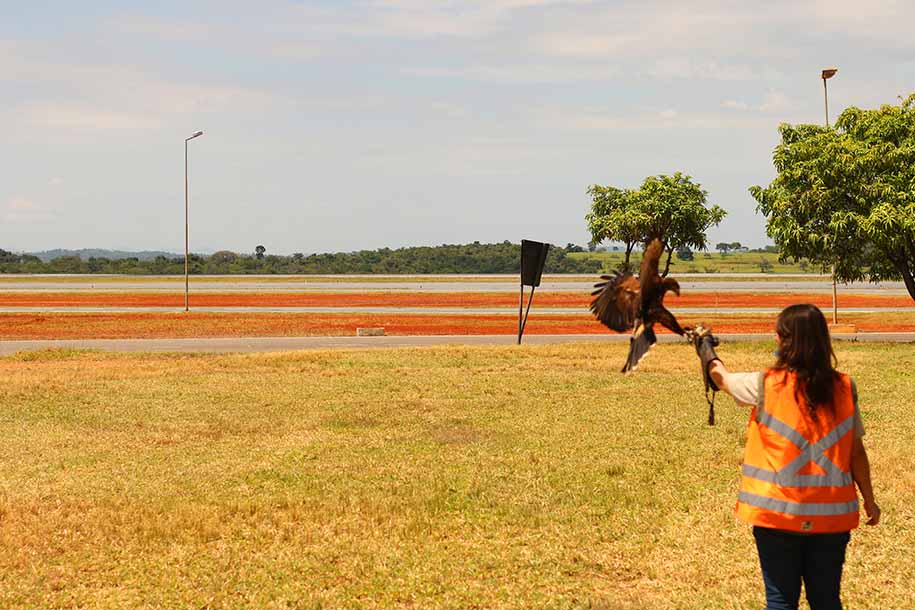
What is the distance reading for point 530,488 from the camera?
33.4 ft

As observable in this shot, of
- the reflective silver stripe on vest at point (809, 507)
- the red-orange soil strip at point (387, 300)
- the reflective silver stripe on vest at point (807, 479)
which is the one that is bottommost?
the red-orange soil strip at point (387, 300)

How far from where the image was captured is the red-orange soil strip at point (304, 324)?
35.2m

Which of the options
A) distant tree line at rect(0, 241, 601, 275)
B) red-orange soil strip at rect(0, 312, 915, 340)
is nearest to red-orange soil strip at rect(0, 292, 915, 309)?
red-orange soil strip at rect(0, 312, 915, 340)

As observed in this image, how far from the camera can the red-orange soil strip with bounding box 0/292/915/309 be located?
2216 inches

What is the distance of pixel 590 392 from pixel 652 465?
258 inches

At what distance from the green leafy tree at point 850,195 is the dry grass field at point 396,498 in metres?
9.79

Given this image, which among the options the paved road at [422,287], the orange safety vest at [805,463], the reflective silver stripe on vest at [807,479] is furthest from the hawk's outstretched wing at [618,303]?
the paved road at [422,287]

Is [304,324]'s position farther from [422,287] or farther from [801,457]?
[422,287]

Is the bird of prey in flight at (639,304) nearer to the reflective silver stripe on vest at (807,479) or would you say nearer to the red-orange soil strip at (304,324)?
the reflective silver stripe on vest at (807,479)

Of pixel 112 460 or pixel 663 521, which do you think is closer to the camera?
pixel 663 521

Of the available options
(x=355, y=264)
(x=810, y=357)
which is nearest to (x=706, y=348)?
(x=810, y=357)

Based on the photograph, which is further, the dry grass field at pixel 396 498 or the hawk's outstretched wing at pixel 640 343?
the dry grass field at pixel 396 498

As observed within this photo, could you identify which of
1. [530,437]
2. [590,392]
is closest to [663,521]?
[530,437]

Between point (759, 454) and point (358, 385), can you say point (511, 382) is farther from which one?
point (759, 454)
